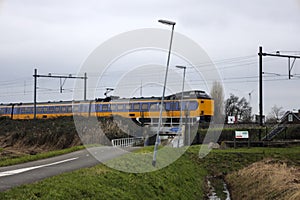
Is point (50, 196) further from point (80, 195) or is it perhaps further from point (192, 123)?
point (192, 123)

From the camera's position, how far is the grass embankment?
1365 centimetres

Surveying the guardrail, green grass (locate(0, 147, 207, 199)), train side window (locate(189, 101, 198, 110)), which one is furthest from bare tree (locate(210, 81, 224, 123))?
green grass (locate(0, 147, 207, 199))

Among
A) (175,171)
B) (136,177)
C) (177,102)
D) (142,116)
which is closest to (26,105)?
(142,116)

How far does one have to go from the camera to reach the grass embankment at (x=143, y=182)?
1365 cm

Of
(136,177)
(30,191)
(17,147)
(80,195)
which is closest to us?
(30,191)

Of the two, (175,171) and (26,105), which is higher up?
(26,105)

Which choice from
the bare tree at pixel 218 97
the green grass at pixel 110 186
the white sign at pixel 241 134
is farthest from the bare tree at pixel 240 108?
the green grass at pixel 110 186

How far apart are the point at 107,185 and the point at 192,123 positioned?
3732cm

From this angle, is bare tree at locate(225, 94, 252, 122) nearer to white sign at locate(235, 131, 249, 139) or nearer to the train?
the train

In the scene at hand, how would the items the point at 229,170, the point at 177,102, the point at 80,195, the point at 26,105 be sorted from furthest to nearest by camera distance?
the point at 26,105
the point at 177,102
the point at 229,170
the point at 80,195

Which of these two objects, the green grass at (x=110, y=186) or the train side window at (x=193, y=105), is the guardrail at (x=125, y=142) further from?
the green grass at (x=110, y=186)

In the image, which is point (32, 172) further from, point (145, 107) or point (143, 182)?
point (145, 107)

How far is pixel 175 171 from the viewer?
28.4 meters

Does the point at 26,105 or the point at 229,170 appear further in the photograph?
the point at 26,105
